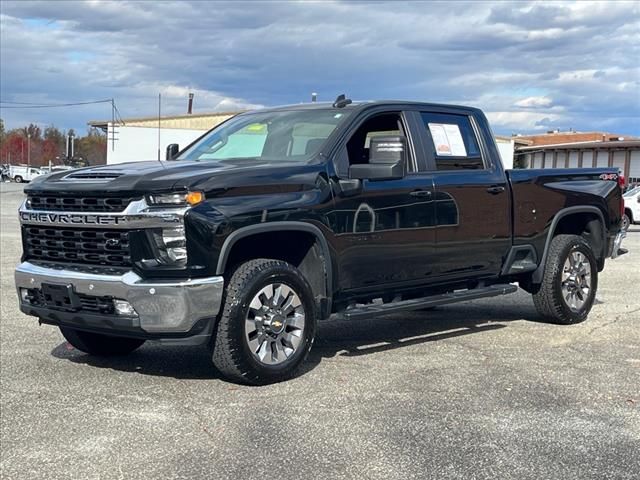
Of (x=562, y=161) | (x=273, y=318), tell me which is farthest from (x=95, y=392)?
(x=562, y=161)

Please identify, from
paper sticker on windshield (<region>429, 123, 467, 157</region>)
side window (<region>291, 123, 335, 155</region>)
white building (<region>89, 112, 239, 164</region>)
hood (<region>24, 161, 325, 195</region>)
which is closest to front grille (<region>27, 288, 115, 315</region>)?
hood (<region>24, 161, 325, 195</region>)

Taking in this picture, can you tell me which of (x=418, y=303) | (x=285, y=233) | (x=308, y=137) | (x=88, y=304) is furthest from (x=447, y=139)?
(x=88, y=304)

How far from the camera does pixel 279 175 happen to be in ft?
18.2

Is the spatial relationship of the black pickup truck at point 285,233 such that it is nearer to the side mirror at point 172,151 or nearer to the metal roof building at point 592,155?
the side mirror at point 172,151

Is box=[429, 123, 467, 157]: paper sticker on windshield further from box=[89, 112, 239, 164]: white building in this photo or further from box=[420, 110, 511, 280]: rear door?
box=[89, 112, 239, 164]: white building

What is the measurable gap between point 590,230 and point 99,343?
5.06 m

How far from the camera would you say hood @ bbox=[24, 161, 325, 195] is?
510 cm

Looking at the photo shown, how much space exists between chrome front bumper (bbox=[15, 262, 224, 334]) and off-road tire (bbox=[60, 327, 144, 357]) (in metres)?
1.27

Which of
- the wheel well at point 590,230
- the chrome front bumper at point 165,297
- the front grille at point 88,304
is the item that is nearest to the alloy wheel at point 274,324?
the chrome front bumper at point 165,297

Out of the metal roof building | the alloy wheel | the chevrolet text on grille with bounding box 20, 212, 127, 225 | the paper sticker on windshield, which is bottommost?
the alloy wheel

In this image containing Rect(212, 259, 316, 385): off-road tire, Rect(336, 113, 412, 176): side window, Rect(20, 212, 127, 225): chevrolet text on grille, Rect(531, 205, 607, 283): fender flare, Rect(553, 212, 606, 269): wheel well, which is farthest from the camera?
Rect(553, 212, 606, 269): wheel well

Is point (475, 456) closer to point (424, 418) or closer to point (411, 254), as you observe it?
point (424, 418)

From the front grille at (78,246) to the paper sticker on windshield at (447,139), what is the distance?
9.54 ft

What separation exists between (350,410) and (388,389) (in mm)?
550
